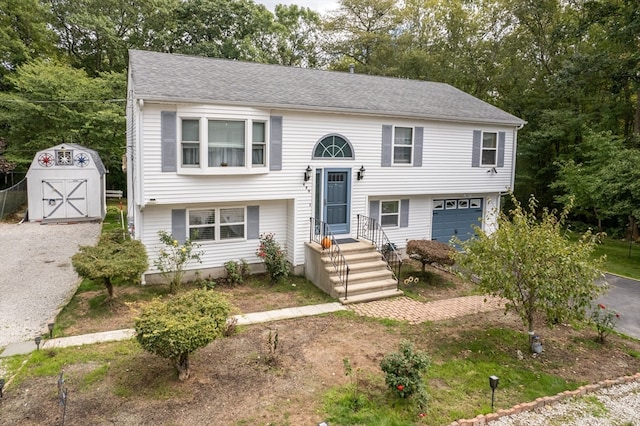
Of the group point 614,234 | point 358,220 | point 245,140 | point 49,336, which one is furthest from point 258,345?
point 614,234

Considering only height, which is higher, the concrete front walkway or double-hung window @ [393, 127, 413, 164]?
double-hung window @ [393, 127, 413, 164]

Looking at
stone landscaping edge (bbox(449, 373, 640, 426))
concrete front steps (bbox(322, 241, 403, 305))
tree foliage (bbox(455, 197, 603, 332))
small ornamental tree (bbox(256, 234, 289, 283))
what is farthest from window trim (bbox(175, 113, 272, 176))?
stone landscaping edge (bbox(449, 373, 640, 426))

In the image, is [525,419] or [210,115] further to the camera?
[210,115]

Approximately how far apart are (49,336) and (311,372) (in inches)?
208

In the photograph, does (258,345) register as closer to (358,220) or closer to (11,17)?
(358,220)

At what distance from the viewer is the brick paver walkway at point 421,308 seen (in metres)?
9.33

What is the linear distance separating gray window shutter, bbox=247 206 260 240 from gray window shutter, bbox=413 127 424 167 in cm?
573

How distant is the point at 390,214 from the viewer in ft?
46.9

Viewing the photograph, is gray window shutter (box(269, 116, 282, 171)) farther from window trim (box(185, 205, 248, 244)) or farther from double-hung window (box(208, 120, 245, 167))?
window trim (box(185, 205, 248, 244))

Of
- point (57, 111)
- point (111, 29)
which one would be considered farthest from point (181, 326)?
point (111, 29)

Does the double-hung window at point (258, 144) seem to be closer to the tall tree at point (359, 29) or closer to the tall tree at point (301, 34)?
the tall tree at point (359, 29)

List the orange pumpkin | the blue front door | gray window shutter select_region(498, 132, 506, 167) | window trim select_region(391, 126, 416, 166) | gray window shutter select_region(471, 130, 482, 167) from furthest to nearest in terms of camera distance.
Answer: gray window shutter select_region(498, 132, 506, 167)
gray window shutter select_region(471, 130, 482, 167)
window trim select_region(391, 126, 416, 166)
the blue front door
the orange pumpkin

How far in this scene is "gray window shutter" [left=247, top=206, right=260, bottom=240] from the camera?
12.0 m

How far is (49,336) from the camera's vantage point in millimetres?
7809
